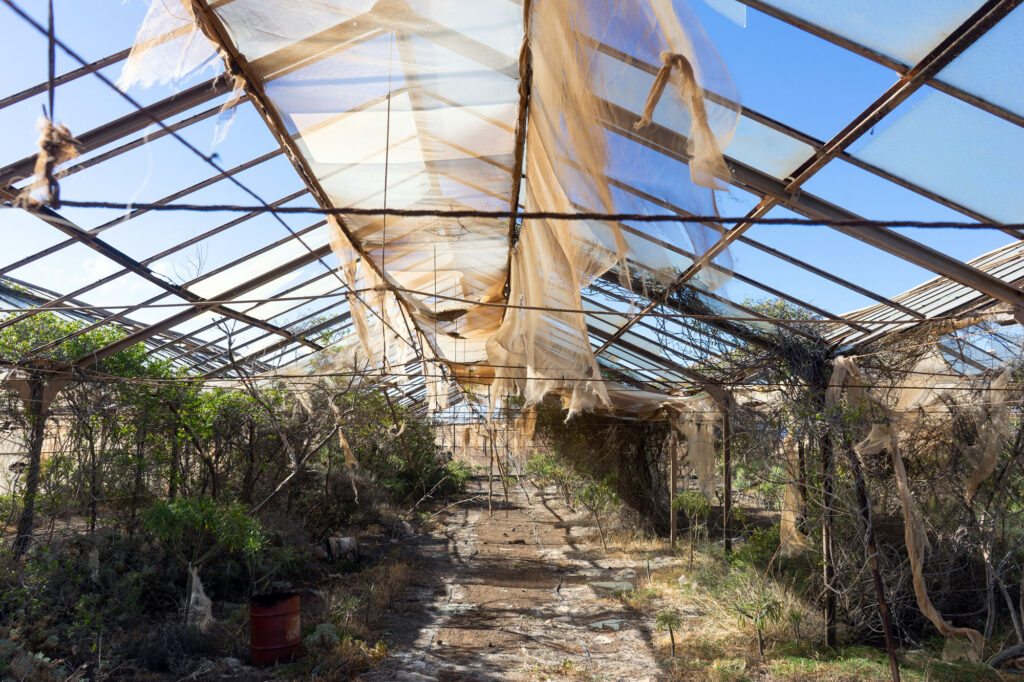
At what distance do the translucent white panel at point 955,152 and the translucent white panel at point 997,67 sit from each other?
11 centimetres

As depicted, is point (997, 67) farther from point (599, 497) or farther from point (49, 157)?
point (599, 497)

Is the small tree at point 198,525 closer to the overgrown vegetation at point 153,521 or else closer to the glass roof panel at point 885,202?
the overgrown vegetation at point 153,521

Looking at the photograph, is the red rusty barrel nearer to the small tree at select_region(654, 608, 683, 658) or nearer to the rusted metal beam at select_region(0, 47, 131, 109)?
the small tree at select_region(654, 608, 683, 658)

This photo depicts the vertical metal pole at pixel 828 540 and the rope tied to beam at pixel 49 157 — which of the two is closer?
the rope tied to beam at pixel 49 157

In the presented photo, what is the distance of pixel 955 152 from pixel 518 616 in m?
5.82

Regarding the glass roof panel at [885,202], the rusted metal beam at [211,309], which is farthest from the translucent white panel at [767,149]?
the rusted metal beam at [211,309]

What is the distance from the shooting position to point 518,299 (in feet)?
14.7

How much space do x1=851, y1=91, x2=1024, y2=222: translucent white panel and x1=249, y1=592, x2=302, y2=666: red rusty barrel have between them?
5.05m

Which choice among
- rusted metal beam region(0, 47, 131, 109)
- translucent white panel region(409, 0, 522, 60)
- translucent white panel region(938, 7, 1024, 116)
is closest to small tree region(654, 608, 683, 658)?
translucent white panel region(938, 7, 1024, 116)

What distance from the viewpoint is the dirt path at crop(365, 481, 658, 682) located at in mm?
5207

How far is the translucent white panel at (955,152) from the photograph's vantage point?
301 cm

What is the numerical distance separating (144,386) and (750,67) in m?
6.65

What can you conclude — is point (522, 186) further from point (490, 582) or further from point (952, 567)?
point (490, 582)

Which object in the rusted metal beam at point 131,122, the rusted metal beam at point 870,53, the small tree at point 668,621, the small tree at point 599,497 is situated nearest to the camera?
the rusted metal beam at point 870,53
